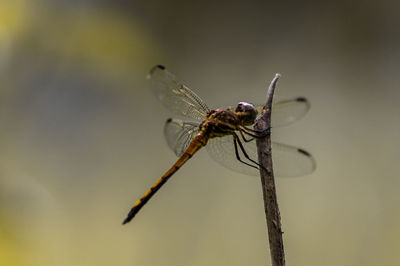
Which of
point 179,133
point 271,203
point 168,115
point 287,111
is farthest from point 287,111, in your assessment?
point 168,115

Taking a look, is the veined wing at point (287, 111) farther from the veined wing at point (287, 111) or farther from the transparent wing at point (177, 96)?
the transparent wing at point (177, 96)

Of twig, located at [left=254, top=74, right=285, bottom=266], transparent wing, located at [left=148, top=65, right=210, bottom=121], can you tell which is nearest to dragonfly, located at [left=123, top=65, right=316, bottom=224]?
transparent wing, located at [left=148, top=65, right=210, bottom=121]

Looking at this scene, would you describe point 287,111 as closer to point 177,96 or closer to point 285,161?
point 285,161

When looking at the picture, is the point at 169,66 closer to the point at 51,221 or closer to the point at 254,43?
the point at 254,43

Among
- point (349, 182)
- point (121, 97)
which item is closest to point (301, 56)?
point (349, 182)

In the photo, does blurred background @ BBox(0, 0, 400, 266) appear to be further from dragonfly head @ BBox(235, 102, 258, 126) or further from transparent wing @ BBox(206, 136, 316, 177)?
dragonfly head @ BBox(235, 102, 258, 126)

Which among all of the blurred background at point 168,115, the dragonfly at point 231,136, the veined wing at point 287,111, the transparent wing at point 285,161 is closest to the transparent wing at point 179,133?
the dragonfly at point 231,136
